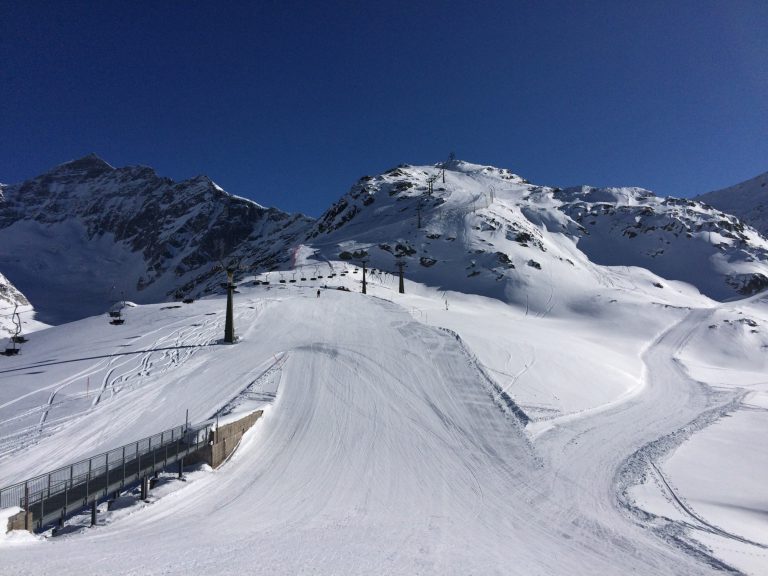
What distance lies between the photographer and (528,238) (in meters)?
82.9

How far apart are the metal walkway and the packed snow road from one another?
100cm

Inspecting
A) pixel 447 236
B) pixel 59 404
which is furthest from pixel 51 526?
pixel 447 236

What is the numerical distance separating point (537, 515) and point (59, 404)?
62.5 ft

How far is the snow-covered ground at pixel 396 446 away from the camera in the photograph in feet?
36.6

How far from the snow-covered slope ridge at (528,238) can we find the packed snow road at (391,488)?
4133cm

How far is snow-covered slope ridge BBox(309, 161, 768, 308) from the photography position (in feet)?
237

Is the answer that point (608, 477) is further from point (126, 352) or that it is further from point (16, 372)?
point (16, 372)

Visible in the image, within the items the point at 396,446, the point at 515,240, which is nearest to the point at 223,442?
the point at 396,446

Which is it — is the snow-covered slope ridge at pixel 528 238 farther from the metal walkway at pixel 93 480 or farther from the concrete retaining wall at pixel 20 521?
the concrete retaining wall at pixel 20 521

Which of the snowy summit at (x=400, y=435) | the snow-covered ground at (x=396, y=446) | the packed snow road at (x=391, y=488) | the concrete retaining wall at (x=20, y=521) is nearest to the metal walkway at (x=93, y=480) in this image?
the concrete retaining wall at (x=20, y=521)

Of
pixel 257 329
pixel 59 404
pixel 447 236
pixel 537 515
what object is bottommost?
pixel 537 515

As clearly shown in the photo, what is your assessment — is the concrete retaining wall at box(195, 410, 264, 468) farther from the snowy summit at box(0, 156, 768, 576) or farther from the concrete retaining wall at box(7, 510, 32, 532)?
the concrete retaining wall at box(7, 510, 32, 532)

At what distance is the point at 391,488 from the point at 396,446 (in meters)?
3.14

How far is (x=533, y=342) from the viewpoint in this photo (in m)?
33.2
